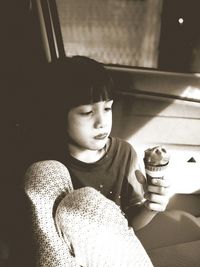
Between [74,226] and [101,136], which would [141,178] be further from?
[74,226]

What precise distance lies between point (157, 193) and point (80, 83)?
0.35m

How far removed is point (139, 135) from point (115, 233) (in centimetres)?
43

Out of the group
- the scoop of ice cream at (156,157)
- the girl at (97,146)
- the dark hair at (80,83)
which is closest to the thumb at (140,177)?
the girl at (97,146)

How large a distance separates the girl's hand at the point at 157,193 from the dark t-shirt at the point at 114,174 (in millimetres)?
121

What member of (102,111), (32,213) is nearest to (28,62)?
(102,111)

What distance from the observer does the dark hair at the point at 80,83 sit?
3.18 feet

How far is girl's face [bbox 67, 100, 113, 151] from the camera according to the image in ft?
3.23

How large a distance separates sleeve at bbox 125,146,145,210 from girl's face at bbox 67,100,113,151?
12 cm

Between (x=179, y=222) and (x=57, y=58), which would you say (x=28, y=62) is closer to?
(x=57, y=58)

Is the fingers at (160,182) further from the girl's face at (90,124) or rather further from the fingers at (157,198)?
A: the girl's face at (90,124)

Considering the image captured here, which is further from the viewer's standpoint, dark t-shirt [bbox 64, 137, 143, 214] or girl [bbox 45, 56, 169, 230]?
dark t-shirt [bbox 64, 137, 143, 214]

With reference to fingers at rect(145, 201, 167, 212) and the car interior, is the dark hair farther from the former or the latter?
fingers at rect(145, 201, 167, 212)

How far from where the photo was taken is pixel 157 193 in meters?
0.93

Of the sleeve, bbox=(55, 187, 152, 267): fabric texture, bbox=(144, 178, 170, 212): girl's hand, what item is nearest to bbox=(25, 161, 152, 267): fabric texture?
bbox=(55, 187, 152, 267): fabric texture
